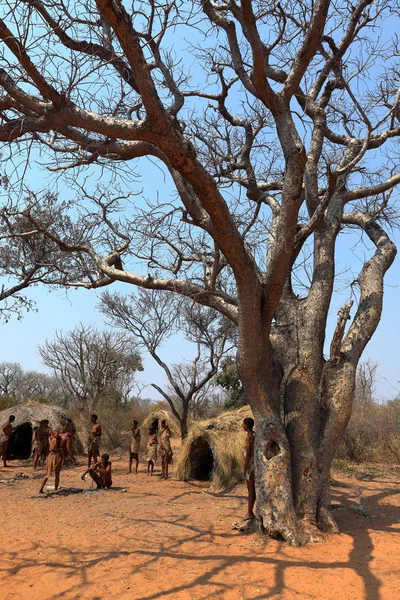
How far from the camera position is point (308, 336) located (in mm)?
6621

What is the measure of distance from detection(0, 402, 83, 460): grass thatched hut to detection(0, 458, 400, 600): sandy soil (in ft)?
23.5

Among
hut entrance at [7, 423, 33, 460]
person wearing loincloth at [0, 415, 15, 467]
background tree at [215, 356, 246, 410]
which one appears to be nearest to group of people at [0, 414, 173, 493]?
person wearing loincloth at [0, 415, 15, 467]

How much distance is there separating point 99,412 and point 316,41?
57.6ft

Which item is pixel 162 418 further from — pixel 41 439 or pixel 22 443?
pixel 22 443

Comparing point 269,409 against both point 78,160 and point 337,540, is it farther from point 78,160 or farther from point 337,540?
point 78,160

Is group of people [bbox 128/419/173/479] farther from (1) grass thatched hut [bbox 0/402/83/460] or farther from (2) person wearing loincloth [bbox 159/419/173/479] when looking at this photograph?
(1) grass thatched hut [bbox 0/402/83/460]

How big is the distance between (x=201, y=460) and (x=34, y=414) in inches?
246

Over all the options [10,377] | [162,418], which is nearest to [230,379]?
[162,418]

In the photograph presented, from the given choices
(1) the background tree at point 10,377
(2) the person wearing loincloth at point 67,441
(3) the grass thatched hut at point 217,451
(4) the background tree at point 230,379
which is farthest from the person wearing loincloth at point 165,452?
(1) the background tree at point 10,377

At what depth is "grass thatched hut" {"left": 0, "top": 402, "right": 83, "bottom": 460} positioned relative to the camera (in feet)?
49.9

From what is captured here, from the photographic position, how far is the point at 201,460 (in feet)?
38.9

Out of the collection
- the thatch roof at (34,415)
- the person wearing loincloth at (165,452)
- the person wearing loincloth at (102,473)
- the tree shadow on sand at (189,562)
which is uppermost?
the thatch roof at (34,415)

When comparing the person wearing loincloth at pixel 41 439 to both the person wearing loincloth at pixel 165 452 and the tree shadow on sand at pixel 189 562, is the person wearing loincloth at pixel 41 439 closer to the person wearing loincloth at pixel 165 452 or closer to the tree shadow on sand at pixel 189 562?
the person wearing loincloth at pixel 165 452

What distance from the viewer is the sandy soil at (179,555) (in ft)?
14.6
